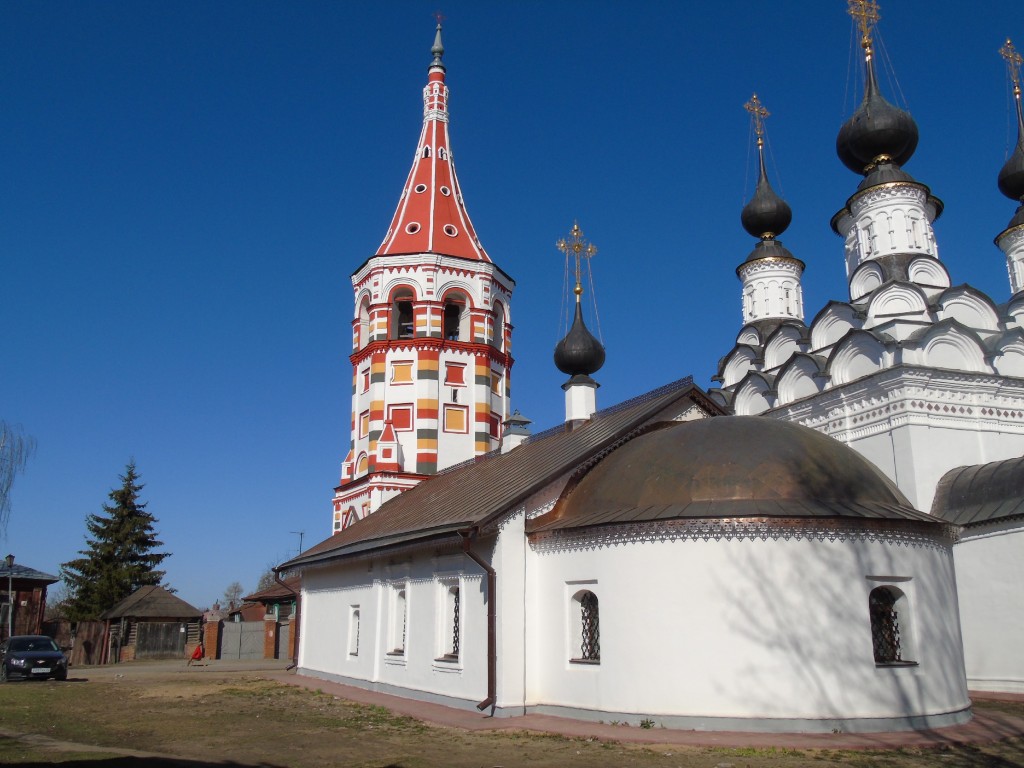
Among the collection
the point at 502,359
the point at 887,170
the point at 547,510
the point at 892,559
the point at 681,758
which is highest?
the point at 887,170

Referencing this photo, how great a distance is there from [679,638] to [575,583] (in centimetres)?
164

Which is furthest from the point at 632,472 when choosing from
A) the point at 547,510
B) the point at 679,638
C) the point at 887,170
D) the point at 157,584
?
the point at 157,584

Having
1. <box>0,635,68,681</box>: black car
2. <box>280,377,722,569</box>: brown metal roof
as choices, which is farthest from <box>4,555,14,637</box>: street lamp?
<box>280,377,722,569</box>: brown metal roof

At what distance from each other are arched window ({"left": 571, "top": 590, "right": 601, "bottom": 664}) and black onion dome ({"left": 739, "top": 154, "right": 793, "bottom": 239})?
611 inches

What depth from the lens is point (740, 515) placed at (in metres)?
9.77

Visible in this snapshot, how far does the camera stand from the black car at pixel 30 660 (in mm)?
17984

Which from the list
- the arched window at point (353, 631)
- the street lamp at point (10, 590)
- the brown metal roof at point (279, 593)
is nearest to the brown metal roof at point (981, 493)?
the arched window at point (353, 631)

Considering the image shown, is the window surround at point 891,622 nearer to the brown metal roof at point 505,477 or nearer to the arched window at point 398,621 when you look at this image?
the brown metal roof at point 505,477

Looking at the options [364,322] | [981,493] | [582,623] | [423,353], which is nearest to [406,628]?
[582,623]

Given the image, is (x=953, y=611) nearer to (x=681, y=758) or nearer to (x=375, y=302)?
(x=681, y=758)

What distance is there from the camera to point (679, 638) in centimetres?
984

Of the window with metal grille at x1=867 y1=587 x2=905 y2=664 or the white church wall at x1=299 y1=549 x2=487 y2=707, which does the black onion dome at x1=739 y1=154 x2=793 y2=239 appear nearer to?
the white church wall at x1=299 y1=549 x2=487 y2=707

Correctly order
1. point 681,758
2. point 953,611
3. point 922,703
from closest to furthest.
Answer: point 681,758 → point 922,703 → point 953,611

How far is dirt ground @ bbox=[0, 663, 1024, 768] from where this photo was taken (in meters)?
7.89
